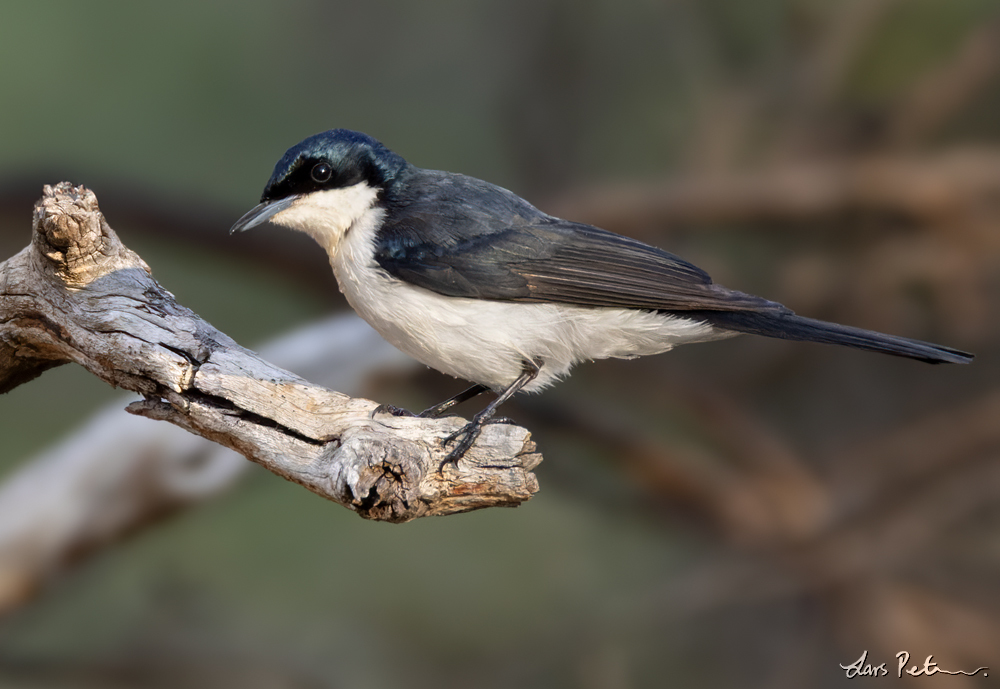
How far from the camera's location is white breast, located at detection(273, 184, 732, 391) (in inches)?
48.4

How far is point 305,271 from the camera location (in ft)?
9.95

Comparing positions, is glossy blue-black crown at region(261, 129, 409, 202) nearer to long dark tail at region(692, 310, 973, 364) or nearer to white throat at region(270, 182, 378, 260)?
white throat at region(270, 182, 378, 260)

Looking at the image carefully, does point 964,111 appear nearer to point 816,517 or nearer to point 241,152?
point 816,517

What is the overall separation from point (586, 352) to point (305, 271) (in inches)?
77.1

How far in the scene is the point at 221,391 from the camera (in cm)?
114

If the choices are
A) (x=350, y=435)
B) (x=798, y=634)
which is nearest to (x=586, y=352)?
(x=350, y=435)

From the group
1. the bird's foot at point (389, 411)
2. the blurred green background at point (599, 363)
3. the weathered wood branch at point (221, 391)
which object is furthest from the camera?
the blurred green background at point (599, 363)

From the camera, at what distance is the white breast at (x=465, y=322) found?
1229 mm

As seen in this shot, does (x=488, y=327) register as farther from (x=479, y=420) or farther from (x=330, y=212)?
(x=330, y=212)

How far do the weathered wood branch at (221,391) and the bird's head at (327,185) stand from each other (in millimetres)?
203

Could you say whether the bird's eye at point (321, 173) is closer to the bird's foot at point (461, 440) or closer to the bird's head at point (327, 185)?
the bird's head at point (327, 185)

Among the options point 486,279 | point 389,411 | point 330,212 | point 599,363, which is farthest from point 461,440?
point 599,363

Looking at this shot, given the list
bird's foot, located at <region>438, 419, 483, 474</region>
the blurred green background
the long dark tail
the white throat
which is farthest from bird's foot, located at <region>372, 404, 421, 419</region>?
the blurred green background
